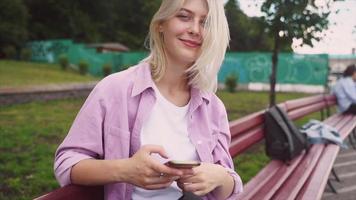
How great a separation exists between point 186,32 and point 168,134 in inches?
17.5

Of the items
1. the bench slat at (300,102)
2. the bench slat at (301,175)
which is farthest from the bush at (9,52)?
the bench slat at (301,175)

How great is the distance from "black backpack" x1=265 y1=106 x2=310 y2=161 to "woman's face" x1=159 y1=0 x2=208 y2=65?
266 cm

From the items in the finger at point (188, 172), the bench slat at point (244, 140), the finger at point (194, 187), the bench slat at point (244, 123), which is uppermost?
the finger at point (188, 172)

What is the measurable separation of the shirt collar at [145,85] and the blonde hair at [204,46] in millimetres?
29

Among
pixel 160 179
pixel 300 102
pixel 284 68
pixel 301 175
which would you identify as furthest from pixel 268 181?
pixel 284 68

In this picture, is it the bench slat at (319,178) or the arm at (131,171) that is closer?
the arm at (131,171)

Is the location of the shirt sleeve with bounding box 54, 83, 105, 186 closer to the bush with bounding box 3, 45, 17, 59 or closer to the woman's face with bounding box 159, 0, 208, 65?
the woman's face with bounding box 159, 0, 208, 65

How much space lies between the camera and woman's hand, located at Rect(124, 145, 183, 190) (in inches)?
64.8

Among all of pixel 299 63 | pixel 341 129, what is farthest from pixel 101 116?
pixel 299 63

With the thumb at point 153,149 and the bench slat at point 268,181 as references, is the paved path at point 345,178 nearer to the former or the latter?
the bench slat at point 268,181

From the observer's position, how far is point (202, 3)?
7.00ft

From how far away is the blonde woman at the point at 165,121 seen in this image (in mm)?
1781

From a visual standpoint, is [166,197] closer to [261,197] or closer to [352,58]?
[261,197]

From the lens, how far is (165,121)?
207 centimetres
